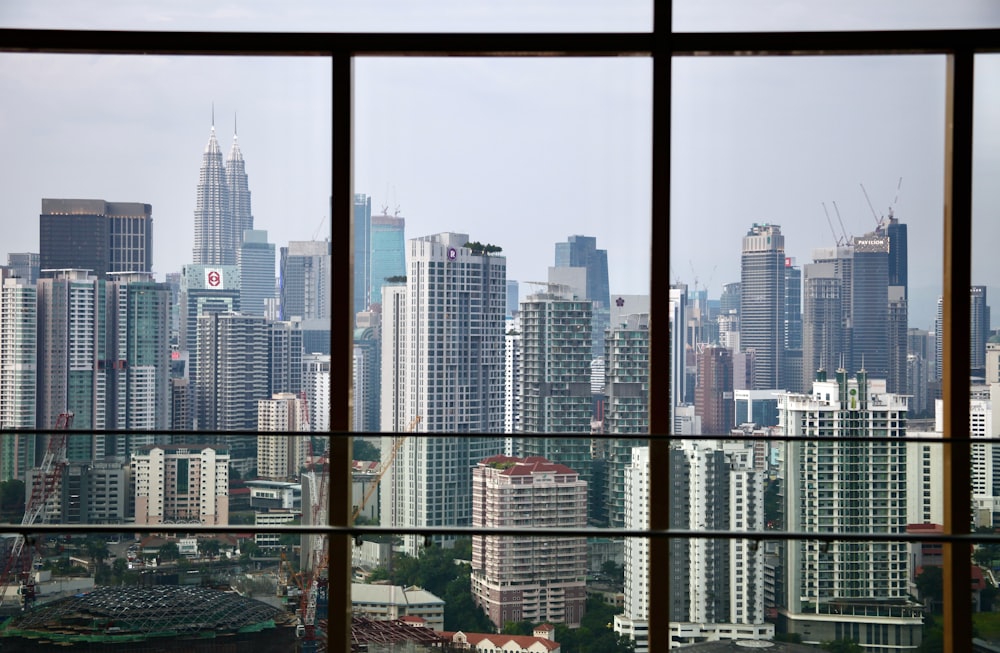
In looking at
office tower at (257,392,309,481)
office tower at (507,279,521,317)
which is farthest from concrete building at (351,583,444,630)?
office tower at (507,279,521,317)

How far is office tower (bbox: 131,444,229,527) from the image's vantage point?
1.99 meters

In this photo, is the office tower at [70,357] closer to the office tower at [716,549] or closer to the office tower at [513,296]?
the office tower at [513,296]

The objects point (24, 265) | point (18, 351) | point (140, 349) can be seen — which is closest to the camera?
point (18, 351)

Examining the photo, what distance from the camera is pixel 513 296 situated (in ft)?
20.2

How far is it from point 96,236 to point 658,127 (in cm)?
454

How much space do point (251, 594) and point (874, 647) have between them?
1.65 meters

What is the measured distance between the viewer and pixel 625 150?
7012mm

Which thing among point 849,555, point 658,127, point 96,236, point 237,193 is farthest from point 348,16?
point 237,193

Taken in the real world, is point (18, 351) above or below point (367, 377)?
above

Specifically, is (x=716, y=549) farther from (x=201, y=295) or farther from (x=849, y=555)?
(x=201, y=295)

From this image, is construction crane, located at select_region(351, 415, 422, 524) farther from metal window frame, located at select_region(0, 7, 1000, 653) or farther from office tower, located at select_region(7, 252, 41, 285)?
office tower, located at select_region(7, 252, 41, 285)

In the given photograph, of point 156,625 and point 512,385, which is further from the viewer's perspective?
point 512,385

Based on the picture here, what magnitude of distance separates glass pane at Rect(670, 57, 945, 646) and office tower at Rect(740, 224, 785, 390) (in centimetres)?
1

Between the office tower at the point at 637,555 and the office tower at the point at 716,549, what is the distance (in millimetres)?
42
